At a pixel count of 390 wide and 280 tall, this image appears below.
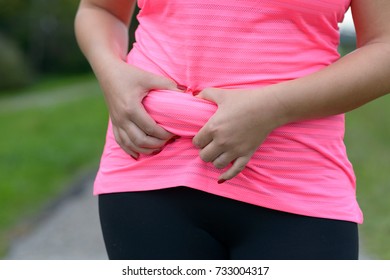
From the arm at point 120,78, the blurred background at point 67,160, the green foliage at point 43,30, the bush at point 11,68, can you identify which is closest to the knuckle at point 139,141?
the arm at point 120,78

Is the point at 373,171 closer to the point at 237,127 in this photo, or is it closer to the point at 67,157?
the point at 67,157

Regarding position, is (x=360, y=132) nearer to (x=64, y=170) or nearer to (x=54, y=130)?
(x=54, y=130)

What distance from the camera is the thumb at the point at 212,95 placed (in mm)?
1645

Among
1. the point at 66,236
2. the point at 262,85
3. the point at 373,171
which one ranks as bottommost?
the point at 373,171

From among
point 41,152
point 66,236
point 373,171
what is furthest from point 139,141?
point 41,152

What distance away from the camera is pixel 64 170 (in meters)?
8.49

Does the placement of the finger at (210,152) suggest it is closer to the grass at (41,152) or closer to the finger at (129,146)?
the finger at (129,146)

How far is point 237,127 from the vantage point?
1604 mm

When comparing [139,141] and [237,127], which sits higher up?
[237,127]

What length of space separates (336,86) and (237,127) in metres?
0.23

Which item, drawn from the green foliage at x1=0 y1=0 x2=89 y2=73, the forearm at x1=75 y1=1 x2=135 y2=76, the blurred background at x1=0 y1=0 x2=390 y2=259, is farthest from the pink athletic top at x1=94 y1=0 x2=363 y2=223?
the green foliage at x1=0 y1=0 x2=89 y2=73

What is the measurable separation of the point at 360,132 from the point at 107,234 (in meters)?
11.4

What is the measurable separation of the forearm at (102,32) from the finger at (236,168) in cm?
44

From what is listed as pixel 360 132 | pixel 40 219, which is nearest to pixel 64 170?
pixel 40 219
